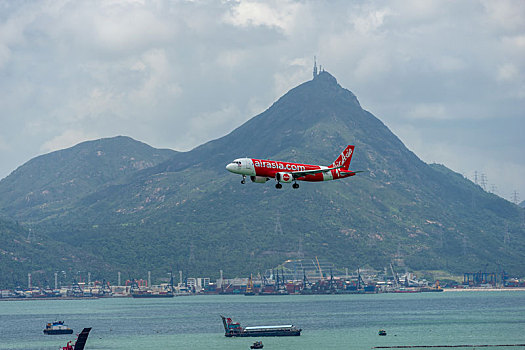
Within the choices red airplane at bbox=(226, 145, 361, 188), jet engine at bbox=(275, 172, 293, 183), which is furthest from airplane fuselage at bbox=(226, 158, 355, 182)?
jet engine at bbox=(275, 172, 293, 183)

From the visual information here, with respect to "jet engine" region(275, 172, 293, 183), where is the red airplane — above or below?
above

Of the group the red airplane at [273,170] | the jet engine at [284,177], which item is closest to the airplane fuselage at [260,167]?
the red airplane at [273,170]

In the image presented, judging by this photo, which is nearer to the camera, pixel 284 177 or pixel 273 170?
pixel 284 177

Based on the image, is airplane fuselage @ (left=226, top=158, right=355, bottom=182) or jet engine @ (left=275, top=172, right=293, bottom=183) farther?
airplane fuselage @ (left=226, top=158, right=355, bottom=182)

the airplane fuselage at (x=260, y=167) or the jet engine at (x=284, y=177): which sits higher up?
the airplane fuselage at (x=260, y=167)

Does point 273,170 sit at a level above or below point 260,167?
below

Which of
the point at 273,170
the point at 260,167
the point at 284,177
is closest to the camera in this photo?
the point at 284,177

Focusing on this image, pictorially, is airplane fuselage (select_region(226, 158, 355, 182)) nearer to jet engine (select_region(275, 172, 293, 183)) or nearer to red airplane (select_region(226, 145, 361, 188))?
red airplane (select_region(226, 145, 361, 188))

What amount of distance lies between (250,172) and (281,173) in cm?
528

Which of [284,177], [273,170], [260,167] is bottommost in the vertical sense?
[284,177]

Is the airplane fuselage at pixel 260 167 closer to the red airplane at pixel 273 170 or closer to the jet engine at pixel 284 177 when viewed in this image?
the red airplane at pixel 273 170

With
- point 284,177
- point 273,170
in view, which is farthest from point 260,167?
point 284,177

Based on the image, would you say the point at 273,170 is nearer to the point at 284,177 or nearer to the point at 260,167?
the point at 260,167

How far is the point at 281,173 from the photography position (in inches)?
5871
